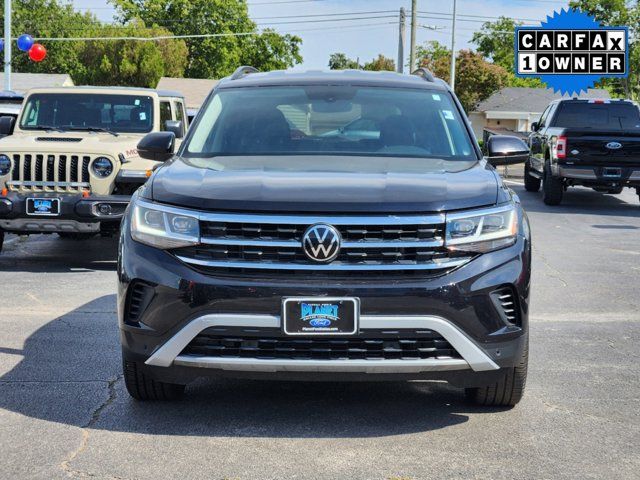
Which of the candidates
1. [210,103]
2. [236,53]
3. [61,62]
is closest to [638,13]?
[236,53]

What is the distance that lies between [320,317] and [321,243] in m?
0.32

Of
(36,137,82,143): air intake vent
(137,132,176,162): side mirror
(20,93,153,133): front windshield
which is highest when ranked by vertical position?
(137,132,176,162): side mirror

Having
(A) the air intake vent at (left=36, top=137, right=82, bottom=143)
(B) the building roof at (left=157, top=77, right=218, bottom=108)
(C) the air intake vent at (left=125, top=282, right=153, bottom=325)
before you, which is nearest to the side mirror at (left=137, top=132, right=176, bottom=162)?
(C) the air intake vent at (left=125, top=282, right=153, bottom=325)

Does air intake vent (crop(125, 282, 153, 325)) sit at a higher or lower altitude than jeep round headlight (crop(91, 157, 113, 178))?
higher

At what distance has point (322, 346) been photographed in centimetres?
468

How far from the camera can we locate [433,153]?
19.3ft

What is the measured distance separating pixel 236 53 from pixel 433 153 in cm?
8460

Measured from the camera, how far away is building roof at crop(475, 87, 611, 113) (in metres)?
84.3

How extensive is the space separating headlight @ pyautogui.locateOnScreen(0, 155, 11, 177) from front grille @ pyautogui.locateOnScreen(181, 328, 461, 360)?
6486 millimetres

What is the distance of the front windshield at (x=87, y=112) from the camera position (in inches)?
480

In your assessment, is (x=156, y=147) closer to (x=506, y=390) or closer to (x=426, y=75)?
(x=426, y=75)

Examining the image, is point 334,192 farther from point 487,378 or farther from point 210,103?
point 210,103

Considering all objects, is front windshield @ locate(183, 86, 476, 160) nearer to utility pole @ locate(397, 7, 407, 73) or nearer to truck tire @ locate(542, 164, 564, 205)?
truck tire @ locate(542, 164, 564, 205)

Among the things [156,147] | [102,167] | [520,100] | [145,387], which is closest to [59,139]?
[102,167]
